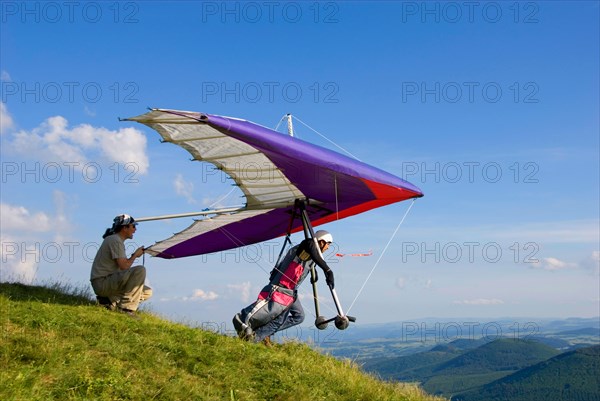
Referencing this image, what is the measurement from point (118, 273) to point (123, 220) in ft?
2.91

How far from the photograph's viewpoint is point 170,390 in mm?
6293

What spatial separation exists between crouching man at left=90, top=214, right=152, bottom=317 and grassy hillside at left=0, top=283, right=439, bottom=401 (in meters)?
0.44

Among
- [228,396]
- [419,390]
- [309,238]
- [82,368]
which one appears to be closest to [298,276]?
[309,238]

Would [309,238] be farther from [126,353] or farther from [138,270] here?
[126,353]

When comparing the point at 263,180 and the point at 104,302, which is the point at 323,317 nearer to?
the point at 263,180

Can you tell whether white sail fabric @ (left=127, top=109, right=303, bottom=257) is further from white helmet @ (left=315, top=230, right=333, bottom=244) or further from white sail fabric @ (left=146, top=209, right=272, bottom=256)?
white helmet @ (left=315, top=230, right=333, bottom=244)

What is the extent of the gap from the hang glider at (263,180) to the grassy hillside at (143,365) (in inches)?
116

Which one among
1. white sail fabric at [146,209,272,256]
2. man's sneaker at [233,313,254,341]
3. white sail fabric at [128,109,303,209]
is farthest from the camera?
white sail fabric at [146,209,272,256]

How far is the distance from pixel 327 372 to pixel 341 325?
1461 mm

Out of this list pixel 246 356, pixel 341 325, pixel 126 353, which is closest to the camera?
pixel 126 353

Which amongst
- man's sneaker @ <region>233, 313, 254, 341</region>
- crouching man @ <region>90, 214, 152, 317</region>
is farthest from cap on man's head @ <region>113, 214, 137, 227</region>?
man's sneaker @ <region>233, 313, 254, 341</region>

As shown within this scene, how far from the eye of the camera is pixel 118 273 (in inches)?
383

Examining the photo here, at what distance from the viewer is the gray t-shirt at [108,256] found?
9656mm

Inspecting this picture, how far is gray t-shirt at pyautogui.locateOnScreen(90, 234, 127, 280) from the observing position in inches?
380
